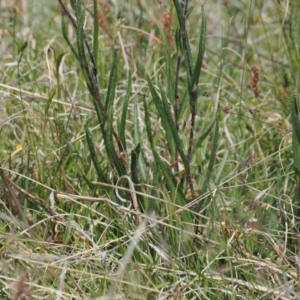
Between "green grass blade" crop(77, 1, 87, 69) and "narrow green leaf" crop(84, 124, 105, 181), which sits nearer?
"green grass blade" crop(77, 1, 87, 69)

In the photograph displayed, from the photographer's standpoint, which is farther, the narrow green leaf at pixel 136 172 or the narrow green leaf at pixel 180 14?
the narrow green leaf at pixel 136 172

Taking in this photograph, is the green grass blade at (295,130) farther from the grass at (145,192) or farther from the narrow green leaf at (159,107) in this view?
the narrow green leaf at (159,107)

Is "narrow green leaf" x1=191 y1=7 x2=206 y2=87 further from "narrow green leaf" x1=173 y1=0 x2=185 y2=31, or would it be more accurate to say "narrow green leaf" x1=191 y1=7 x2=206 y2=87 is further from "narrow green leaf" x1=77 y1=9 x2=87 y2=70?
"narrow green leaf" x1=77 y1=9 x2=87 y2=70

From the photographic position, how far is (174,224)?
1.69 m

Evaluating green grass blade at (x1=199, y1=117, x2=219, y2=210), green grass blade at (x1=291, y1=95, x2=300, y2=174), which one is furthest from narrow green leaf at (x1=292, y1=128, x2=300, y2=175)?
green grass blade at (x1=199, y1=117, x2=219, y2=210)

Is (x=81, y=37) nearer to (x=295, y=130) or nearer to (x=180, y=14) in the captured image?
(x=180, y=14)

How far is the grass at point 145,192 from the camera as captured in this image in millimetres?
1520

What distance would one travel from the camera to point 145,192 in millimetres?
1750

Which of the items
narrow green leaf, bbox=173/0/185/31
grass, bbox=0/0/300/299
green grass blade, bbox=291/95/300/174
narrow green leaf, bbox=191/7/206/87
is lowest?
grass, bbox=0/0/300/299

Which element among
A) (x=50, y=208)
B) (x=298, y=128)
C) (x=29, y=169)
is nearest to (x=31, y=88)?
(x=29, y=169)

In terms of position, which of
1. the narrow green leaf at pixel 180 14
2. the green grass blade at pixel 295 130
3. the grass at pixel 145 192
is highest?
the narrow green leaf at pixel 180 14

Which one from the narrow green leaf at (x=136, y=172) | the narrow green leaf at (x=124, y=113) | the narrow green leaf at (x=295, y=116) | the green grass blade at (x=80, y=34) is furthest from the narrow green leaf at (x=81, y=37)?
the narrow green leaf at (x=295, y=116)

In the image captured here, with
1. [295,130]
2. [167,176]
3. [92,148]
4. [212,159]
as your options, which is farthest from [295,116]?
[92,148]

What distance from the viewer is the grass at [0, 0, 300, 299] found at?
1520mm
